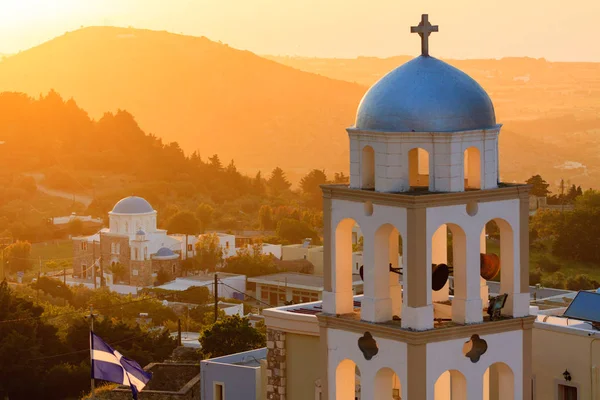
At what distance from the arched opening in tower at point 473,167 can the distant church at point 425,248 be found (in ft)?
0.10

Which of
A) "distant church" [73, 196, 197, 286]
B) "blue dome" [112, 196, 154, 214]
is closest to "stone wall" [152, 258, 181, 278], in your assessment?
"distant church" [73, 196, 197, 286]

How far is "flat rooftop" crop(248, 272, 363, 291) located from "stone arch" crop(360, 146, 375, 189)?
86000 mm

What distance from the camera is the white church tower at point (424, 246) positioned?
61.0 ft

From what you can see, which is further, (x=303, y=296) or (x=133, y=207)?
(x=133, y=207)

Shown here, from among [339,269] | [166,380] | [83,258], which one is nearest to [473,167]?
[339,269]

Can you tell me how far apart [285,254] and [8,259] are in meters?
27.0

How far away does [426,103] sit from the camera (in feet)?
61.1

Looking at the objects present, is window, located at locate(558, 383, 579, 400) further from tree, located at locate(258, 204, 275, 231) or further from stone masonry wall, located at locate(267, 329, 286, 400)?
tree, located at locate(258, 204, 275, 231)

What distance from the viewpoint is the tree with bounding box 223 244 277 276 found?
418 ft

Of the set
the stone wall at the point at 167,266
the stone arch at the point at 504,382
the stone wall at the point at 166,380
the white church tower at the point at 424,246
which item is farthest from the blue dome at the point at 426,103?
the stone wall at the point at 167,266

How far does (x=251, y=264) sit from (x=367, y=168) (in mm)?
110978

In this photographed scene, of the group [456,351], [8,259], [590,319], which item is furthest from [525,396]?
[8,259]

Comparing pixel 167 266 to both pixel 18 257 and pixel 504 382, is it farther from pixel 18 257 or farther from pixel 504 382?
pixel 504 382

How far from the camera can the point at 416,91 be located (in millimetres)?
18734
